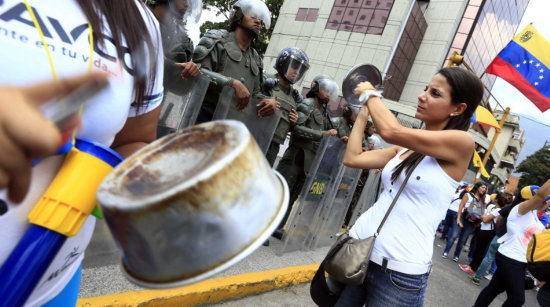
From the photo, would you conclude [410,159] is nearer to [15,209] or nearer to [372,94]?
[372,94]

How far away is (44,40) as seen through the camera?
0.60 metres

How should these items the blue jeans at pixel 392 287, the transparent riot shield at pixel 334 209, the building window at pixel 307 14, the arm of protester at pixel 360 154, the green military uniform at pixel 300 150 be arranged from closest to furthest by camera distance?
the blue jeans at pixel 392 287, the arm of protester at pixel 360 154, the green military uniform at pixel 300 150, the transparent riot shield at pixel 334 209, the building window at pixel 307 14

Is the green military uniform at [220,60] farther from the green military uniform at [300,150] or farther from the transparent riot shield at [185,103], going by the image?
the green military uniform at [300,150]

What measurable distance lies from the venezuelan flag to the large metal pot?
29.5ft

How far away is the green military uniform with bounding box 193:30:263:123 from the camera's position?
332cm

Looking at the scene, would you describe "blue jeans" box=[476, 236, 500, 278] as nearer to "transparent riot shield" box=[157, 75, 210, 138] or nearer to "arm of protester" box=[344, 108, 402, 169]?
Answer: "arm of protester" box=[344, 108, 402, 169]

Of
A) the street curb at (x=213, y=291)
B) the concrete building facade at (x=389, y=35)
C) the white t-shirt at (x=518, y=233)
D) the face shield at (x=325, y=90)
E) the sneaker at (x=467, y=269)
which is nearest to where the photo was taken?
the street curb at (x=213, y=291)

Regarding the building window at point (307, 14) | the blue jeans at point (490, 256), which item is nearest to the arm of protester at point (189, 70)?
the blue jeans at point (490, 256)

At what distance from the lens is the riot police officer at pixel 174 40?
8.95 feet

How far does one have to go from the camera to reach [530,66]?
7.46 metres

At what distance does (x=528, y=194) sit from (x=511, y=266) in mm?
971

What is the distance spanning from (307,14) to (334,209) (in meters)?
22.8

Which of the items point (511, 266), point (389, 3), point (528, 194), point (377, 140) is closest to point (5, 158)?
point (511, 266)

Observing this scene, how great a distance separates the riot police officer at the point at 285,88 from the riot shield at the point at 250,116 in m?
0.46
